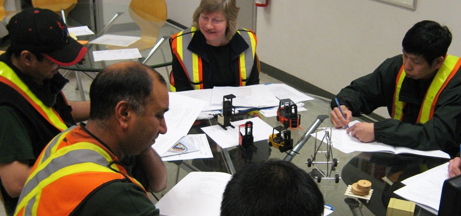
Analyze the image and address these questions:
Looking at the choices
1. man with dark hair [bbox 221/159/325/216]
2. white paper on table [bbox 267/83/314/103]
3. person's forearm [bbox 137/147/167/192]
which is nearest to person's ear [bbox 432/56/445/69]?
white paper on table [bbox 267/83/314/103]

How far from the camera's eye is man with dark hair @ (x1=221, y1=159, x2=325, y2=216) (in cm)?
89

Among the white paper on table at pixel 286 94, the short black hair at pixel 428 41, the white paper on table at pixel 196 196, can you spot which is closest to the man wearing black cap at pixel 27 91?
the white paper on table at pixel 196 196

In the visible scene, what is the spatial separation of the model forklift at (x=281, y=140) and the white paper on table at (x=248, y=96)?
0.43 metres

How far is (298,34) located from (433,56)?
2453 millimetres

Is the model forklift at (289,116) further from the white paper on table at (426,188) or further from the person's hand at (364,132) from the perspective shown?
the white paper on table at (426,188)

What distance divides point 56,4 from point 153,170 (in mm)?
3507

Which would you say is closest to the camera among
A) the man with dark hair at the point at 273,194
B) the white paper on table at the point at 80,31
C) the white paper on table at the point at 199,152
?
Result: the man with dark hair at the point at 273,194

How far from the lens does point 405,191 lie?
177 cm

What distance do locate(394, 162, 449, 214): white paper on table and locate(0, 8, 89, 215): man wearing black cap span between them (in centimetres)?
143

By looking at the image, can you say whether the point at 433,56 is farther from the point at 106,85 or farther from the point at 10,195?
the point at 10,195

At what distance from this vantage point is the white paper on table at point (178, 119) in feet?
6.93

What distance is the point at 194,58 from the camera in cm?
282

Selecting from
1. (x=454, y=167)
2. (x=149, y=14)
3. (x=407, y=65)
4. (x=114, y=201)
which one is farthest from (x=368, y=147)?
(x=149, y=14)

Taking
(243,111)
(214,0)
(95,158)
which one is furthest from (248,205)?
(214,0)
